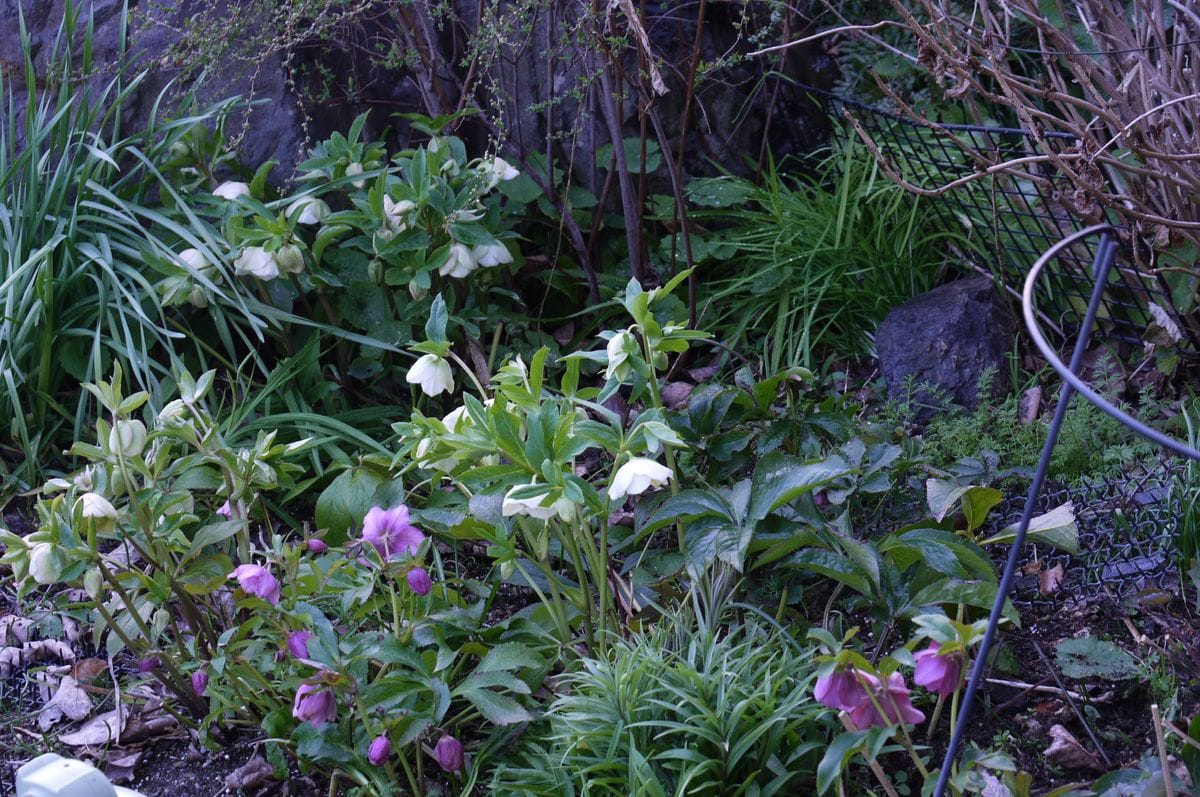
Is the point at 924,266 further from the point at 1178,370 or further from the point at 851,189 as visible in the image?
the point at 1178,370

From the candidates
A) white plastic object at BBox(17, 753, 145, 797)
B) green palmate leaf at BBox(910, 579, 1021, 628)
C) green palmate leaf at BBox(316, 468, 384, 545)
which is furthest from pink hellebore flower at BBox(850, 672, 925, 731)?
green palmate leaf at BBox(316, 468, 384, 545)

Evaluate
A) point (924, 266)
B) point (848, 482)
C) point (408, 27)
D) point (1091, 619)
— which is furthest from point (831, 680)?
point (408, 27)

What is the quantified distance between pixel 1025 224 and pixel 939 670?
2.10m

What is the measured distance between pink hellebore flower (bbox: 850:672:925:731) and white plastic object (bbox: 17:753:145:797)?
856 millimetres

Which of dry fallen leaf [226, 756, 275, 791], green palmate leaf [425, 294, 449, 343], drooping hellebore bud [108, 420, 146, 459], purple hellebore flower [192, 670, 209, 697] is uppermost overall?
green palmate leaf [425, 294, 449, 343]

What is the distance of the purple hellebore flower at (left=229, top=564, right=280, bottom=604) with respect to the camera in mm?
1663

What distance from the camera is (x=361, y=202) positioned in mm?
2643

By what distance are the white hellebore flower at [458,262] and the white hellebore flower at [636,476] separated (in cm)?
109

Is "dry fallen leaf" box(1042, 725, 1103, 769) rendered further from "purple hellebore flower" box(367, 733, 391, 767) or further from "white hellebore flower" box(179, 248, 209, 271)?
"white hellebore flower" box(179, 248, 209, 271)

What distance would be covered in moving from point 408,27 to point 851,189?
54.5 inches

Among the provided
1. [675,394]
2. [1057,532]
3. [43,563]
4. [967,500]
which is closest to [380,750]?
[43,563]

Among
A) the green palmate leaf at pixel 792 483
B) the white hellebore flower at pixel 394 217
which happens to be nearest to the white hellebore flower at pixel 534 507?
the green palmate leaf at pixel 792 483

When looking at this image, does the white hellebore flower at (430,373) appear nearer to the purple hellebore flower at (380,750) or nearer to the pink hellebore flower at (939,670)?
the purple hellebore flower at (380,750)

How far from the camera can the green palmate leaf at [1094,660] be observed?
5.70 ft
